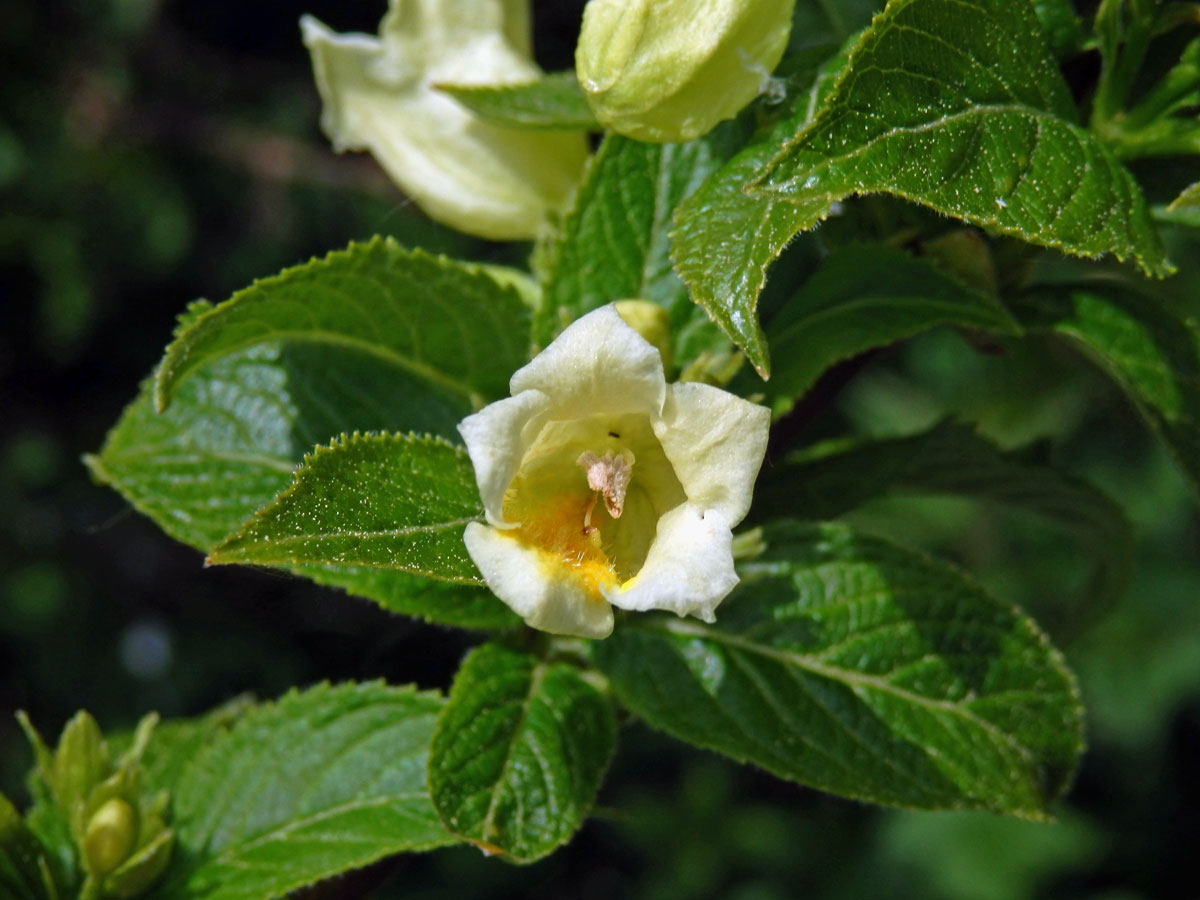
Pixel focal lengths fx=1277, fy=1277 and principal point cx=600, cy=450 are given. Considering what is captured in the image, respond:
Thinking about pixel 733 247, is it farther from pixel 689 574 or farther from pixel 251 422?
pixel 251 422

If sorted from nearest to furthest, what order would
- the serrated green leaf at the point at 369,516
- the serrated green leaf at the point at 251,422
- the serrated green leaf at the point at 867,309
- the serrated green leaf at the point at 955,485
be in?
the serrated green leaf at the point at 369,516
the serrated green leaf at the point at 867,309
the serrated green leaf at the point at 251,422
the serrated green leaf at the point at 955,485

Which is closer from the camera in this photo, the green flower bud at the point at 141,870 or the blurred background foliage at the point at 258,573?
the green flower bud at the point at 141,870

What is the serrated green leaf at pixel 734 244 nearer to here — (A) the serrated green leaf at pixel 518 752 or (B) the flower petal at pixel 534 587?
(B) the flower petal at pixel 534 587

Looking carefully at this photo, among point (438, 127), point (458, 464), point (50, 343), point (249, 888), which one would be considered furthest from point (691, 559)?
point (50, 343)

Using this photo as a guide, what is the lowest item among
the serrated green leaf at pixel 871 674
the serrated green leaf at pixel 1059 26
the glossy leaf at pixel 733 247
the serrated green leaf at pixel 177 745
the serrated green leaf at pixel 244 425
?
the serrated green leaf at pixel 177 745

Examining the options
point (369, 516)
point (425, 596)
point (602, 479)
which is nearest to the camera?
point (369, 516)

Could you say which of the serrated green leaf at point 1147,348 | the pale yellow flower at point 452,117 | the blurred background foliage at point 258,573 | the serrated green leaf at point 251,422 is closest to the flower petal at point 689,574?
the serrated green leaf at point 251,422

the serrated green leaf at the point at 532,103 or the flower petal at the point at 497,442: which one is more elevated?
the serrated green leaf at the point at 532,103

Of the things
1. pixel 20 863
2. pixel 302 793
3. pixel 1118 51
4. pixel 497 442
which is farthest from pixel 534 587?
pixel 1118 51
